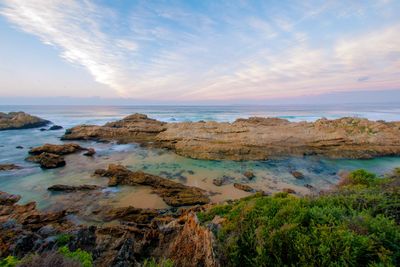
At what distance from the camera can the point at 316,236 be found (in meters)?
3.92

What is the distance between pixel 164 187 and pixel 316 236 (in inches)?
441

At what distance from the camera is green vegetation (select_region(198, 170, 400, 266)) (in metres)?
3.47

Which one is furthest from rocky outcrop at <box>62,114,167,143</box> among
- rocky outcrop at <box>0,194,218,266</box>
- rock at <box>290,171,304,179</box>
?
rocky outcrop at <box>0,194,218,266</box>

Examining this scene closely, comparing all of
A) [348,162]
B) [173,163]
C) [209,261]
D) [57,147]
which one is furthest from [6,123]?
[348,162]

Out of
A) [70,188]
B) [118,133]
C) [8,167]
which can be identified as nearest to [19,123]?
[118,133]

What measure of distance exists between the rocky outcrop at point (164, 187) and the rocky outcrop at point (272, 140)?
817cm

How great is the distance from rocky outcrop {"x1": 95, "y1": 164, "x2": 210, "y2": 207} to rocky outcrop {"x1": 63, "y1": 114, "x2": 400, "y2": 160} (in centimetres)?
817

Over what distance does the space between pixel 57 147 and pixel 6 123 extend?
99.4 feet

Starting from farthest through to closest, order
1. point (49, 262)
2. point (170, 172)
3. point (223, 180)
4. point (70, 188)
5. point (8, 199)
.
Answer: point (170, 172) < point (223, 180) < point (70, 188) < point (8, 199) < point (49, 262)

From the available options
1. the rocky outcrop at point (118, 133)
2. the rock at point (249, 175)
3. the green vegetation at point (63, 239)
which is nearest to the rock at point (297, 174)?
the rock at point (249, 175)

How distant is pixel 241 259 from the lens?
14.1 feet

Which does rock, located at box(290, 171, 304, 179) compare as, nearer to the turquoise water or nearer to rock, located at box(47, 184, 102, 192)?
the turquoise water

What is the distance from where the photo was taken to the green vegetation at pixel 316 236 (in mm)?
3467

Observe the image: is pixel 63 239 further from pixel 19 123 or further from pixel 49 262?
pixel 19 123
